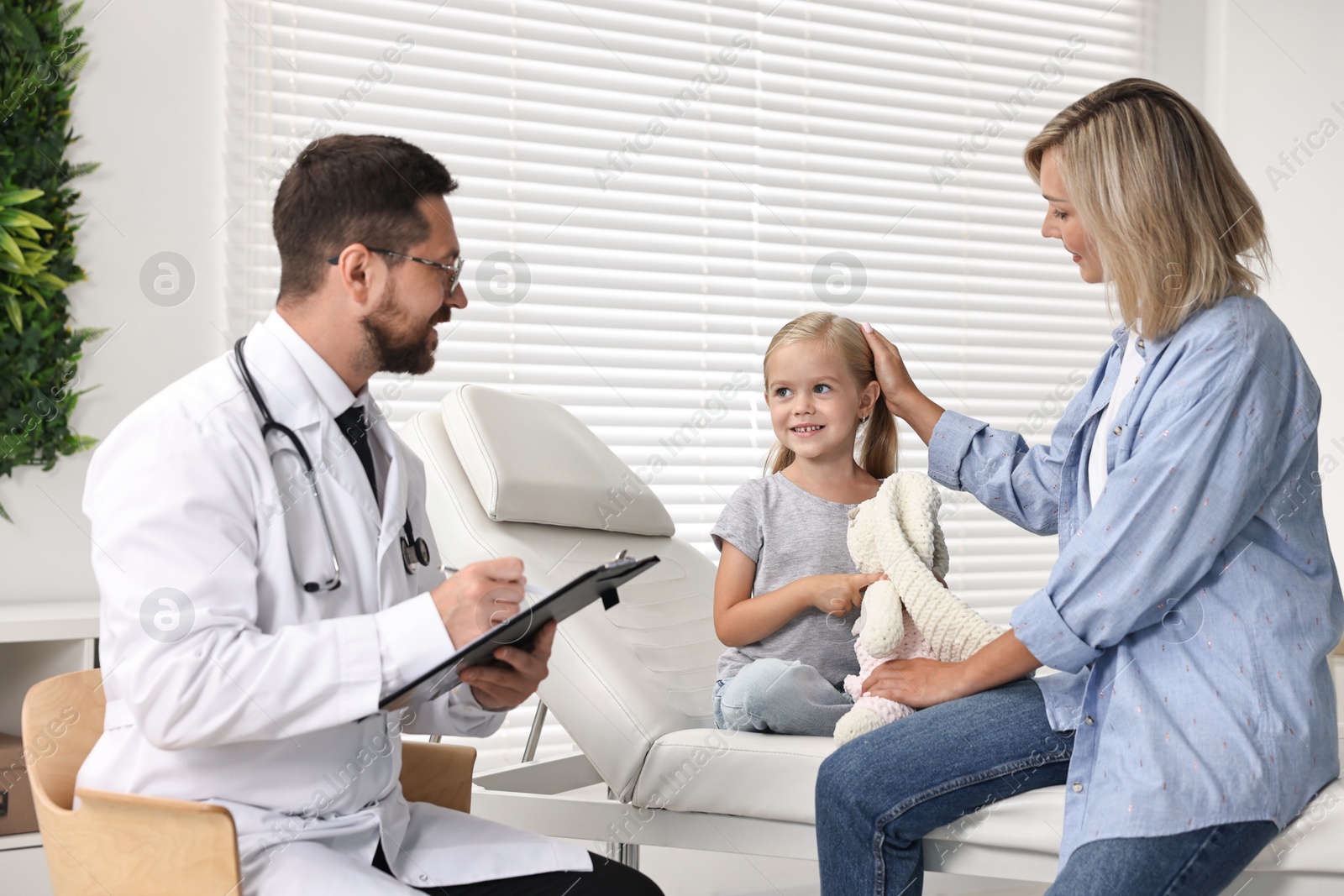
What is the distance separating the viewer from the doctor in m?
0.94

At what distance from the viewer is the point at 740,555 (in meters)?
1.71

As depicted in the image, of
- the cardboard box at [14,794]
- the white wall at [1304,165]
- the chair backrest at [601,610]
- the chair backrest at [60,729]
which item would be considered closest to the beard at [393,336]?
the chair backrest at [60,729]

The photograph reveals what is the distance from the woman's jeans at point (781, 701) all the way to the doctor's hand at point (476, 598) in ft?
1.93

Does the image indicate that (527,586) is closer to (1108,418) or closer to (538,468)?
(538,468)

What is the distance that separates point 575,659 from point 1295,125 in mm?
3056

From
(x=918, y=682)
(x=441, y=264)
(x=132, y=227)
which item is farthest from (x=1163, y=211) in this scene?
(x=132, y=227)

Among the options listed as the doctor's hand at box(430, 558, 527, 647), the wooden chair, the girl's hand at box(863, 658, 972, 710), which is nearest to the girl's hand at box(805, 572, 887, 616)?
the girl's hand at box(863, 658, 972, 710)

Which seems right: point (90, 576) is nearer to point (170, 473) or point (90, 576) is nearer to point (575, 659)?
point (575, 659)

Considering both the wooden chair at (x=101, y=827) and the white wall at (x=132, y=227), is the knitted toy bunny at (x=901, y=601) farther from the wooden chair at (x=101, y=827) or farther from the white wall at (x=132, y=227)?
the white wall at (x=132, y=227)

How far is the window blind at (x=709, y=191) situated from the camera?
2615 millimetres

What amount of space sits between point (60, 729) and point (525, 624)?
52 cm

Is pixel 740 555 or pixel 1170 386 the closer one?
pixel 1170 386

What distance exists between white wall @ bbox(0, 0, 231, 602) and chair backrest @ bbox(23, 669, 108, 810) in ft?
3.93

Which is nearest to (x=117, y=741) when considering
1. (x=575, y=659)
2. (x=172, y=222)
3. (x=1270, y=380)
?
(x=575, y=659)
